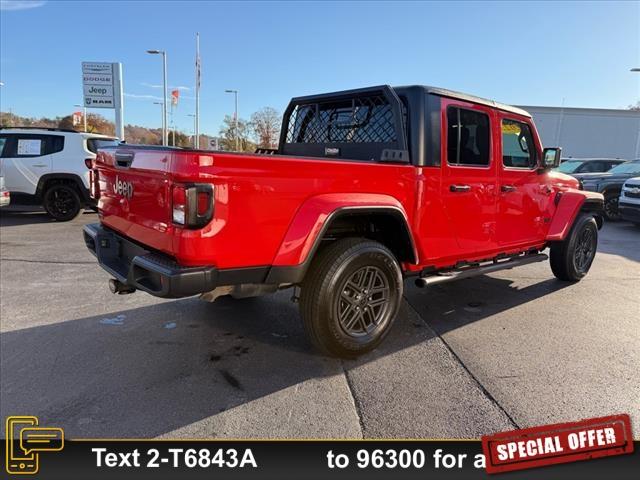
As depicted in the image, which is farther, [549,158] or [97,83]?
[97,83]

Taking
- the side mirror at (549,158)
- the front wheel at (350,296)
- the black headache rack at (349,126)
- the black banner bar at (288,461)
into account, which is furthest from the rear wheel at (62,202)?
the side mirror at (549,158)

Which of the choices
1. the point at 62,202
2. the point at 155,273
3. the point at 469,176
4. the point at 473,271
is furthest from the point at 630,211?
the point at 62,202

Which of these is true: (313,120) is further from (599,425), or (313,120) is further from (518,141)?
(599,425)

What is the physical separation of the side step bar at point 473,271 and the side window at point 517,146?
1.00 metres

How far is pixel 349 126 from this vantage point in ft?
13.2

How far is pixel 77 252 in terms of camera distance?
6.77 m

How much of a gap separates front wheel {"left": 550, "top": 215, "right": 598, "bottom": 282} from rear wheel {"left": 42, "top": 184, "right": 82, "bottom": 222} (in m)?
9.41

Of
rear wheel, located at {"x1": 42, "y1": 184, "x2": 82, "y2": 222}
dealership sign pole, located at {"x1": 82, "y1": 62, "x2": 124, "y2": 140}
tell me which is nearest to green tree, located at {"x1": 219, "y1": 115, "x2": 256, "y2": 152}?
dealership sign pole, located at {"x1": 82, "y1": 62, "x2": 124, "y2": 140}

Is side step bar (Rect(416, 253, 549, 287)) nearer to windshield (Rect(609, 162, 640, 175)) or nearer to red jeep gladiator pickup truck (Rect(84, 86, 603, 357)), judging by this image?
red jeep gladiator pickup truck (Rect(84, 86, 603, 357))

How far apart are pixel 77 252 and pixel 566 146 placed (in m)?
31.8

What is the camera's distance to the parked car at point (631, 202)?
10.1m

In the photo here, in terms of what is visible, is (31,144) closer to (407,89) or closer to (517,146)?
(407,89)

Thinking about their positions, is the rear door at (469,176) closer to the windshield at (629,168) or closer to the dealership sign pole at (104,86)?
the windshield at (629,168)

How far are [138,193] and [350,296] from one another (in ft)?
5.46
